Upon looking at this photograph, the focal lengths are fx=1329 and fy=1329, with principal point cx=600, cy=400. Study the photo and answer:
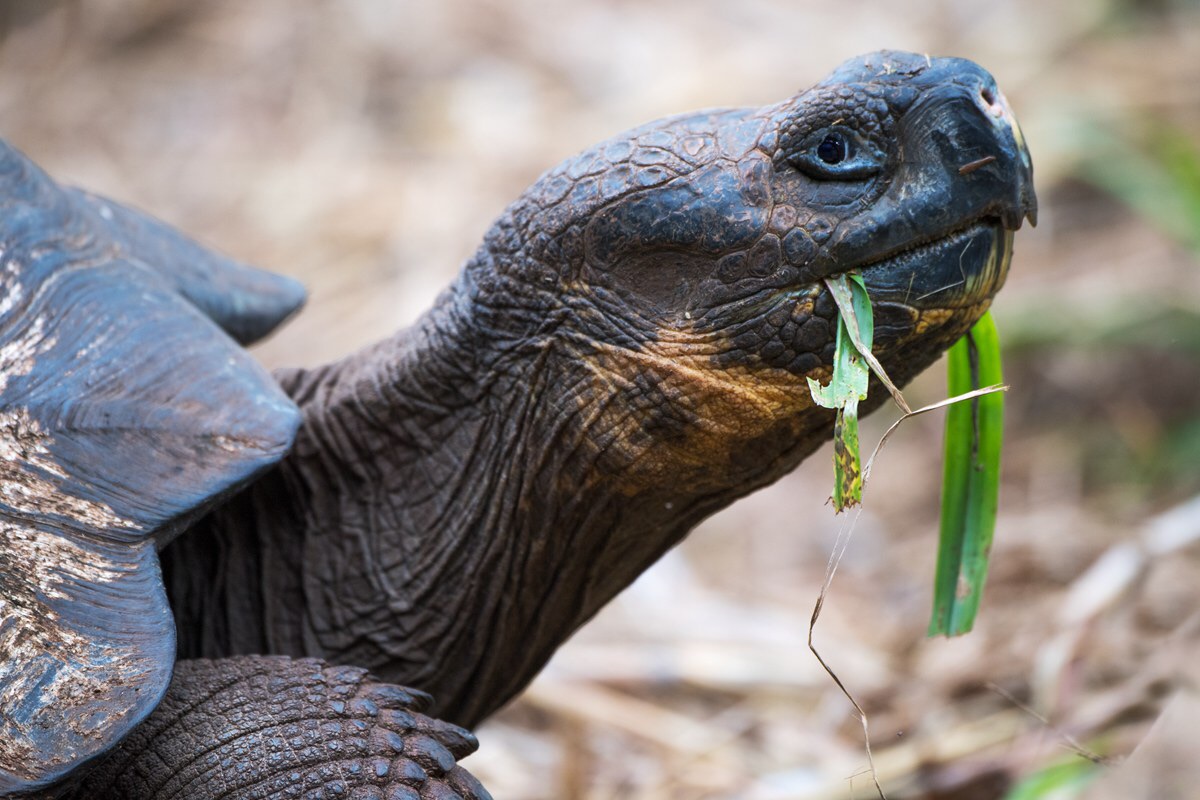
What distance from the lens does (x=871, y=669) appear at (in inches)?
185

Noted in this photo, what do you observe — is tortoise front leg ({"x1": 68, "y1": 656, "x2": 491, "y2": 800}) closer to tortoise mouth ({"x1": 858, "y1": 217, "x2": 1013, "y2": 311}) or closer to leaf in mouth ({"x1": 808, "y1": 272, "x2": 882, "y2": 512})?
leaf in mouth ({"x1": 808, "y1": 272, "x2": 882, "y2": 512})

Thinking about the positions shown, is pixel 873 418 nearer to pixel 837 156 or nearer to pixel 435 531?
pixel 435 531

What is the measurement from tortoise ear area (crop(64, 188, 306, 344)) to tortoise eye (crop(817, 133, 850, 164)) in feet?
4.82

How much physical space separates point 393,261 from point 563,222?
5.35 metres

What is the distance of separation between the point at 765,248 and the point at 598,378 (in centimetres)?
40

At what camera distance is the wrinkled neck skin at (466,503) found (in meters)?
2.46

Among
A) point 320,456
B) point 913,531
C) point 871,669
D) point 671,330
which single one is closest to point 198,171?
point 913,531

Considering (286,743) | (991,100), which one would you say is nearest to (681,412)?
(991,100)

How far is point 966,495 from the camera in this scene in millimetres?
2852

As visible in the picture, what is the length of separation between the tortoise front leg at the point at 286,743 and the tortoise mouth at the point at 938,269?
1.05m

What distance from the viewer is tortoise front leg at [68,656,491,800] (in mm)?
2160

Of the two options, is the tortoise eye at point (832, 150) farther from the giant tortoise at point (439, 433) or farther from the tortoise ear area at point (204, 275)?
the tortoise ear area at point (204, 275)

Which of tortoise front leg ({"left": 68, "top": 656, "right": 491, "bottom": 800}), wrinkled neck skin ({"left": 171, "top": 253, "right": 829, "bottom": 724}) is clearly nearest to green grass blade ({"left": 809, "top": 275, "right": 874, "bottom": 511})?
wrinkled neck skin ({"left": 171, "top": 253, "right": 829, "bottom": 724})

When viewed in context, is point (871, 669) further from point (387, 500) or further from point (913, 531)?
point (387, 500)
